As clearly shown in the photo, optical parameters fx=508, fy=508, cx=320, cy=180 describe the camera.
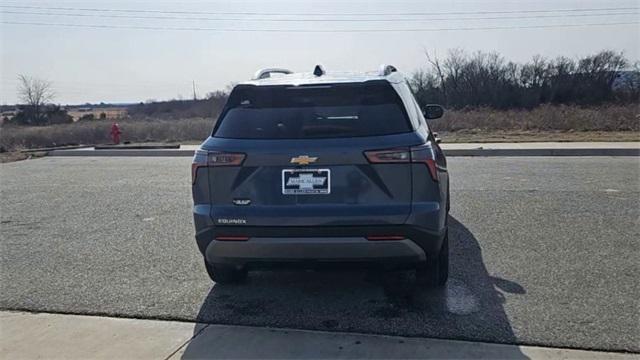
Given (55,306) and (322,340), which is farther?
(55,306)

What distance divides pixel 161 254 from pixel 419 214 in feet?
10.4

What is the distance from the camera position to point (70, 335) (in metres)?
3.53

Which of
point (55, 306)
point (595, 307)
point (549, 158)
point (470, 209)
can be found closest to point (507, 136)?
point (549, 158)

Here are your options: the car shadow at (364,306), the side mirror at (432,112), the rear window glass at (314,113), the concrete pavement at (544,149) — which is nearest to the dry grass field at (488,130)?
the concrete pavement at (544,149)

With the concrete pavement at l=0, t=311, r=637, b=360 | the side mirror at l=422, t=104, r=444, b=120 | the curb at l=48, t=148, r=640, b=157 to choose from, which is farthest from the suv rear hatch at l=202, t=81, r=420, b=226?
the curb at l=48, t=148, r=640, b=157

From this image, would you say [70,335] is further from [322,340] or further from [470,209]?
[470,209]

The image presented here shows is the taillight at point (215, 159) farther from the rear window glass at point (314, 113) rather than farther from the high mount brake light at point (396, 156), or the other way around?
the high mount brake light at point (396, 156)

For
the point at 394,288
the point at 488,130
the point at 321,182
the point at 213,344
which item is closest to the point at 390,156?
the point at 321,182

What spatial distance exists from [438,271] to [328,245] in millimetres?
1159

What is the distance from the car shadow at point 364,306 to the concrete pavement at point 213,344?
0.09ft

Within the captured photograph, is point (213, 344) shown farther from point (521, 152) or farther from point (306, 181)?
point (521, 152)

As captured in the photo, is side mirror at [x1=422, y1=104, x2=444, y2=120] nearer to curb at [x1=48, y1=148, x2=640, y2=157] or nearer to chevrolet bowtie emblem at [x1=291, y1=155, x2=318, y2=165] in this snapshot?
chevrolet bowtie emblem at [x1=291, y1=155, x2=318, y2=165]

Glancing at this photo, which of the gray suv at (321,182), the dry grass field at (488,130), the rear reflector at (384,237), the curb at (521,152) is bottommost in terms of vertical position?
the curb at (521,152)

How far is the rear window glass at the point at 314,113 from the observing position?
3.40 metres
